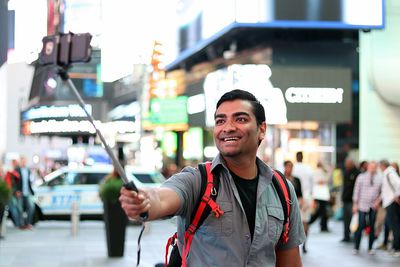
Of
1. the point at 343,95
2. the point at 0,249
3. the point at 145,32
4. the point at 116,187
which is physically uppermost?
the point at 145,32

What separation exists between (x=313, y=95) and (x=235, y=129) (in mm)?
21217

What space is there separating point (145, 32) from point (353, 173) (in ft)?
101

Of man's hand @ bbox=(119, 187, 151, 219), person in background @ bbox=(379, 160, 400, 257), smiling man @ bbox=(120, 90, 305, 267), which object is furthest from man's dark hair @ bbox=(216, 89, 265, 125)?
person in background @ bbox=(379, 160, 400, 257)

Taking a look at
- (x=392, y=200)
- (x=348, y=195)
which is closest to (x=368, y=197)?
(x=392, y=200)

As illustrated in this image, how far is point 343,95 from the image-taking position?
82.8 ft

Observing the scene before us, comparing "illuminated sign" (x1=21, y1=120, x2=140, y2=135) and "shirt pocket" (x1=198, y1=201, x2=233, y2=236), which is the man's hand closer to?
"shirt pocket" (x1=198, y1=201, x2=233, y2=236)

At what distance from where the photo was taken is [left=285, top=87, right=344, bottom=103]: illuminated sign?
80.4 ft

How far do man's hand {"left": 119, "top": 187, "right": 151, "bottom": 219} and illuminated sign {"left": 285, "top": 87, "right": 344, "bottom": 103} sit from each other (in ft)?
69.6

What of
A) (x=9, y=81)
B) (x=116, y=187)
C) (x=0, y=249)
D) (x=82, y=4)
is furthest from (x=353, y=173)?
(x=9, y=81)

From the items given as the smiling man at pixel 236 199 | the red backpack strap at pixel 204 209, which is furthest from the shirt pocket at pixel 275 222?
the red backpack strap at pixel 204 209

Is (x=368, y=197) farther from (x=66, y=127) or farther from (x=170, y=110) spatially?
(x=66, y=127)

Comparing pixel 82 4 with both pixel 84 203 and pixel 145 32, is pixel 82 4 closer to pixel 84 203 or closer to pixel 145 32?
pixel 145 32

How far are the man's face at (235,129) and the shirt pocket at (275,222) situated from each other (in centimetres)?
29

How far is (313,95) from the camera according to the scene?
81.5 ft
